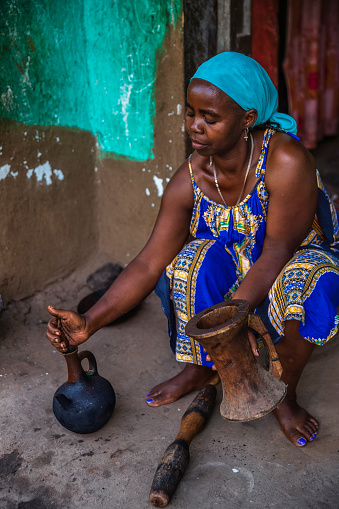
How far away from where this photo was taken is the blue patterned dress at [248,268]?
2186 mm

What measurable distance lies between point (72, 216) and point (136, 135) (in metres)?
0.74

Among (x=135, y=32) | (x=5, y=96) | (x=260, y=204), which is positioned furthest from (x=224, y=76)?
(x=5, y=96)

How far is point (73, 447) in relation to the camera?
91.6 inches

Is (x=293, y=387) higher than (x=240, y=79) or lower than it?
lower

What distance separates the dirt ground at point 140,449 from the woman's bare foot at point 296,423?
0.03 metres

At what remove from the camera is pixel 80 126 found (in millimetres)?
3596

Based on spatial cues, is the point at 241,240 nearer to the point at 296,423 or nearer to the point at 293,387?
the point at 293,387

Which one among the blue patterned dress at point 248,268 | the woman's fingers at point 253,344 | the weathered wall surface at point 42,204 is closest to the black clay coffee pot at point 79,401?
the blue patterned dress at point 248,268

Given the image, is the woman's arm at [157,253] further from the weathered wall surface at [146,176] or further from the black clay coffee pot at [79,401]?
the weathered wall surface at [146,176]

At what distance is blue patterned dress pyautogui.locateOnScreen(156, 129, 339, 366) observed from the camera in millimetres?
2186

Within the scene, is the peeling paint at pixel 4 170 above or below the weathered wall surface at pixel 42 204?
above

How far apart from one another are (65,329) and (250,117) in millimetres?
1187

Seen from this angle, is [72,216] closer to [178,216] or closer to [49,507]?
[178,216]

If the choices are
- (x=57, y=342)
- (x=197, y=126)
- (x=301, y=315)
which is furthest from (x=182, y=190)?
(x=57, y=342)
